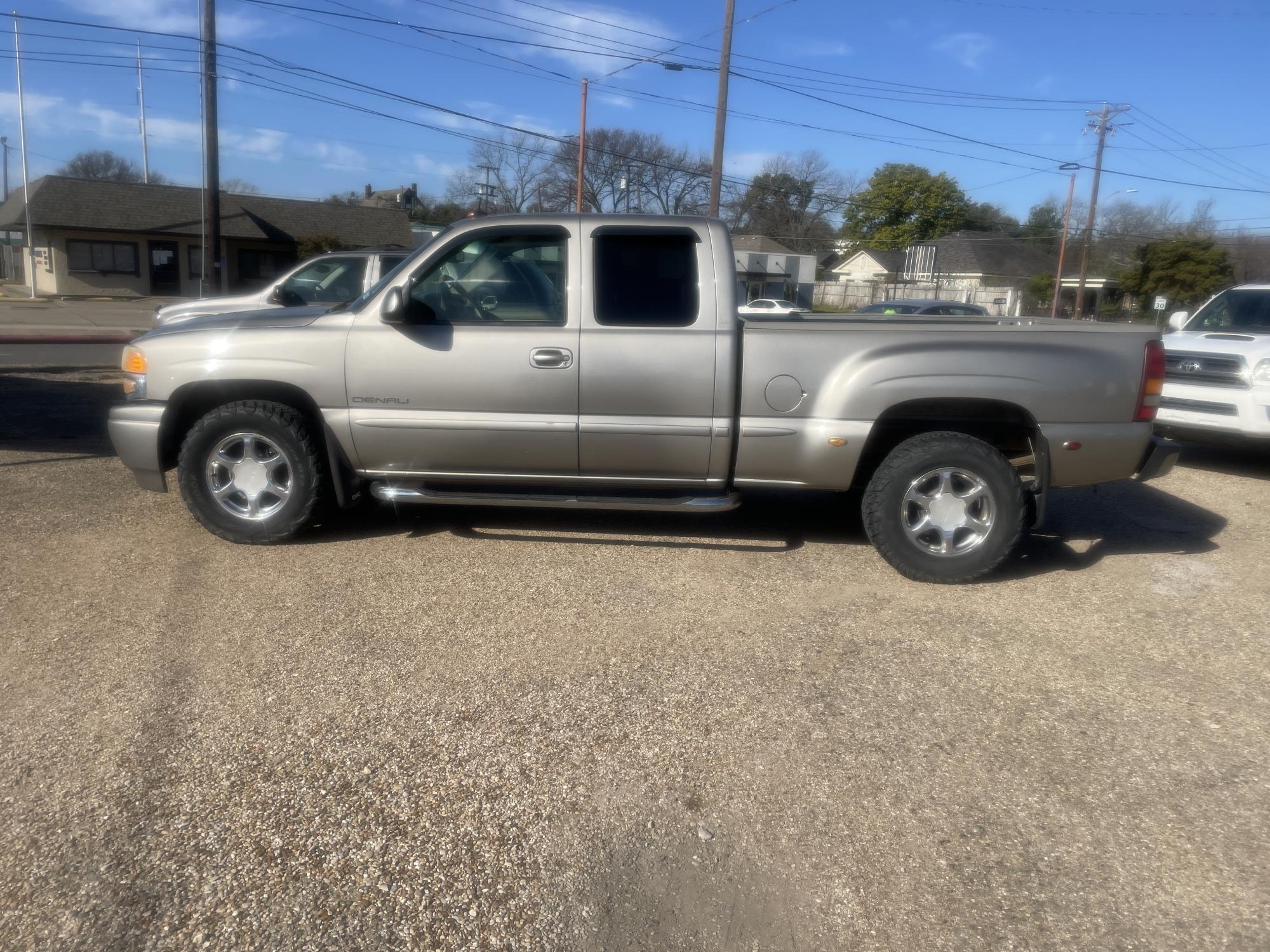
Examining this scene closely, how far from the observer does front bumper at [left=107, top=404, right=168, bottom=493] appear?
5.57m

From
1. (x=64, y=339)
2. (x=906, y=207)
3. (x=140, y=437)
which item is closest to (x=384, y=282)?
(x=140, y=437)

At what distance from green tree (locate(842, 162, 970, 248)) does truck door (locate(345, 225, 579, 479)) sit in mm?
73468

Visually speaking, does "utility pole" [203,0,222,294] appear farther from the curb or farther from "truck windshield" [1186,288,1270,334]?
"truck windshield" [1186,288,1270,334]

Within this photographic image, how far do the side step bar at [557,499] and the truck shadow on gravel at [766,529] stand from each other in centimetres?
52

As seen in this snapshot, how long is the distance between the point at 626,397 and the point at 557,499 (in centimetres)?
68

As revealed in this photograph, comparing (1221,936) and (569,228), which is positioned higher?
(569,228)

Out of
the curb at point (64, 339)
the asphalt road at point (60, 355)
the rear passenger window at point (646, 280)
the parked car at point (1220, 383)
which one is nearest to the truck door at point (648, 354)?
the rear passenger window at point (646, 280)

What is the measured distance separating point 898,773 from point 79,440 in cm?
778

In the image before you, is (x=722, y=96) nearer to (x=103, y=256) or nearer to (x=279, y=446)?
(x=279, y=446)

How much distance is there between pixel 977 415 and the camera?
5.47 m

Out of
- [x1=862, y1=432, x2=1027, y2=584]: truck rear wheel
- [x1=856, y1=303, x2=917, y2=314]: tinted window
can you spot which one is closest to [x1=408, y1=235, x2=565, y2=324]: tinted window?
[x1=862, y1=432, x2=1027, y2=584]: truck rear wheel

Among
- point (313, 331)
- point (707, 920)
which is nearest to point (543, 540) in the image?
point (313, 331)

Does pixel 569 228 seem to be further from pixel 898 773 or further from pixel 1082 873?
pixel 1082 873

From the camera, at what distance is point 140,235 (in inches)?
1588
